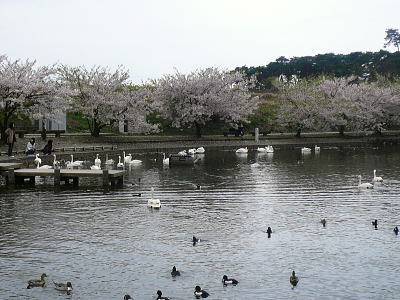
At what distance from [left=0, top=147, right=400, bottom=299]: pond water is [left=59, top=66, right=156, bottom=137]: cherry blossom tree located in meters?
36.0

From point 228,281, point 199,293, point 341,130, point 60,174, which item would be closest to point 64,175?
point 60,174

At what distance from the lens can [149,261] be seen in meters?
26.3

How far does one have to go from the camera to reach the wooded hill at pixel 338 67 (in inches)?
6663

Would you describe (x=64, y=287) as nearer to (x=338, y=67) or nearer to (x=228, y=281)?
(x=228, y=281)

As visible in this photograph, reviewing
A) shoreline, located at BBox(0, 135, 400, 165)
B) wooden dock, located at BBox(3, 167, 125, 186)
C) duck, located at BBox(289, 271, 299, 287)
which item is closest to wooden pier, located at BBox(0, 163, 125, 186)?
wooden dock, located at BBox(3, 167, 125, 186)

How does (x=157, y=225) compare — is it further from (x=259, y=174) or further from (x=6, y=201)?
(x=259, y=174)

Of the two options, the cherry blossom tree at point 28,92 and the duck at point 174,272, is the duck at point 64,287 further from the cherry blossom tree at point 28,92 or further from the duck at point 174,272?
the cherry blossom tree at point 28,92

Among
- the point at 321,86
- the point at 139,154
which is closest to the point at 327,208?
the point at 139,154

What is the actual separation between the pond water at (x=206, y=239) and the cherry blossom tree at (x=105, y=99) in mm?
35951

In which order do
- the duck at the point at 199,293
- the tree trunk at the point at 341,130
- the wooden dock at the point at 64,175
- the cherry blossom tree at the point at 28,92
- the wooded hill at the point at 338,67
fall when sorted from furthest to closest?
1. the wooded hill at the point at 338,67
2. the tree trunk at the point at 341,130
3. the cherry blossom tree at the point at 28,92
4. the wooden dock at the point at 64,175
5. the duck at the point at 199,293

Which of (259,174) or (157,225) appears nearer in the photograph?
(157,225)

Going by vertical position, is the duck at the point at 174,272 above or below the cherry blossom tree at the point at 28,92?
below

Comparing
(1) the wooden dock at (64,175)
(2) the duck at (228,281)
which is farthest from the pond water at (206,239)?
(1) the wooden dock at (64,175)

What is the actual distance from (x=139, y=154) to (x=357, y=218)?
144ft
